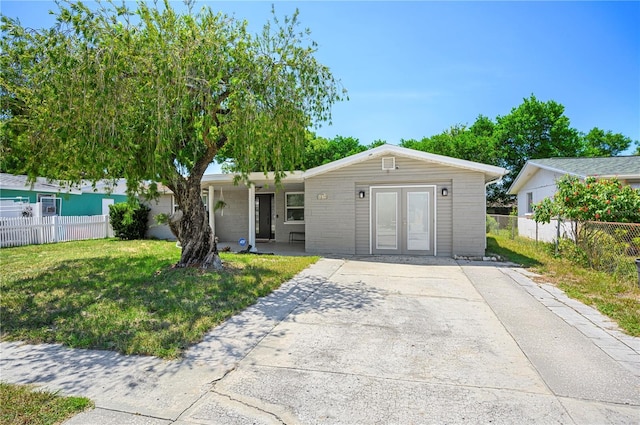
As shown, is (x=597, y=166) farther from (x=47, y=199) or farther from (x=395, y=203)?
(x=47, y=199)

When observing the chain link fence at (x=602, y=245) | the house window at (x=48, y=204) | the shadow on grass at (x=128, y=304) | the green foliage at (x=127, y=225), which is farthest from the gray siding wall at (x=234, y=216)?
the chain link fence at (x=602, y=245)

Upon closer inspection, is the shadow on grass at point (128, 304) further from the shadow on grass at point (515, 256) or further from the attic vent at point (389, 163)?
the shadow on grass at point (515, 256)

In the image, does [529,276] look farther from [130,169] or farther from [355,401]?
[130,169]

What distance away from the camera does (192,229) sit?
807 centimetres

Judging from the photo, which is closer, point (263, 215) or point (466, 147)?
point (263, 215)

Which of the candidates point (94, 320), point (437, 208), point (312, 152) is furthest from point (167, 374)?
point (312, 152)

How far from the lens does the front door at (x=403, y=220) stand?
10445 millimetres

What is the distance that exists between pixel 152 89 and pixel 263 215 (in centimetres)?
975

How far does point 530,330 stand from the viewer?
14.3 ft

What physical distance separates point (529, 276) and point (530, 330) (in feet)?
12.5

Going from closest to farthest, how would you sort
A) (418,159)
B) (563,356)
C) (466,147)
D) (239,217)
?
(563,356), (418,159), (239,217), (466,147)

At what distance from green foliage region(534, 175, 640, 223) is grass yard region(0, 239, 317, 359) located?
269 inches

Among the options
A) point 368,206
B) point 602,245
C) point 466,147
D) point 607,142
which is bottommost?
point 602,245

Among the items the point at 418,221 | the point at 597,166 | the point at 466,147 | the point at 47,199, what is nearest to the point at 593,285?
the point at 418,221
